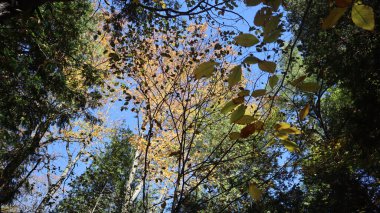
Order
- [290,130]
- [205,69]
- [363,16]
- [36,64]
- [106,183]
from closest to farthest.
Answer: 1. [363,16]
2. [205,69]
3. [290,130]
4. [36,64]
5. [106,183]

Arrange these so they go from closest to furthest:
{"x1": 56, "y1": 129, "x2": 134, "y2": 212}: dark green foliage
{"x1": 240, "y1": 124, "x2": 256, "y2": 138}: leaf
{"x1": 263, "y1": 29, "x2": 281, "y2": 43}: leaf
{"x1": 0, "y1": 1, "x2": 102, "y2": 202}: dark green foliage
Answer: {"x1": 263, "y1": 29, "x2": 281, "y2": 43}: leaf → {"x1": 240, "y1": 124, "x2": 256, "y2": 138}: leaf → {"x1": 0, "y1": 1, "x2": 102, "y2": 202}: dark green foliage → {"x1": 56, "y1": 129, "x2": 134, "y2": 212}: dark green foliage

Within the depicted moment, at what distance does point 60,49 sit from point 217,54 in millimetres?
3296

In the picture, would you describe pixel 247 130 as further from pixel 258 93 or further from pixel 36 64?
pixel 36 64

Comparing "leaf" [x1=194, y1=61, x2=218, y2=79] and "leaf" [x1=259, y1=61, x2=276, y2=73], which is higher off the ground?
"leaf" [x1=259, y1=61, x2=276, y2=73]

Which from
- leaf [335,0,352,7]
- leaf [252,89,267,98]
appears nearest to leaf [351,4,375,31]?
leaf [335,0,352,7]

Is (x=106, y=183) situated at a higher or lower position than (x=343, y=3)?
higher

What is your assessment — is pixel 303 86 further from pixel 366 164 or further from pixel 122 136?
pixel 122 136

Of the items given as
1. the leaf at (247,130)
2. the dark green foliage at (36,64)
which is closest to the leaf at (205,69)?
the leaf at (247,130)

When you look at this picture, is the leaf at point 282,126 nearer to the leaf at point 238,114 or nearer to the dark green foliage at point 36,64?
the leaf at point 238,114

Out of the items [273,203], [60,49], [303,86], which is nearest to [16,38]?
[60,49]

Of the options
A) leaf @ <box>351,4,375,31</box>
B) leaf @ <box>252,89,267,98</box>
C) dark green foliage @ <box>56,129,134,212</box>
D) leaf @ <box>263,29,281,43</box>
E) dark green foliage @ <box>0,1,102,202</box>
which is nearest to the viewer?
leaf @ <box>351,4,375,31</box>

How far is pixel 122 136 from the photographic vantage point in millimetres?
14406

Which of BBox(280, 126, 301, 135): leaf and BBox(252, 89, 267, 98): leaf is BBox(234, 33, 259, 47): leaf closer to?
BBox(252, 89, 267, 98): leaf

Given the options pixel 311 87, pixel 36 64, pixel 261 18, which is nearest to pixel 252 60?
pixel 261 18
